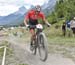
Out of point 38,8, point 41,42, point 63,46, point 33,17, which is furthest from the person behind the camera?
point 63,46

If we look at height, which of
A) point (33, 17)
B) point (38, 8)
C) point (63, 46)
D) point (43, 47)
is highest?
point (38, 8)

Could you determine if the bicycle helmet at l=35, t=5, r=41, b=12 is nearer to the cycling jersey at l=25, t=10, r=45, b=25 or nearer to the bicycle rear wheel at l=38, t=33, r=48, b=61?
the cycling jersey at l=25, t=10, r=45, b=25

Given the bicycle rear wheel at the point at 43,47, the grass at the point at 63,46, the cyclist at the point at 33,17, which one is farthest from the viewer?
the grass at the point at 63,46

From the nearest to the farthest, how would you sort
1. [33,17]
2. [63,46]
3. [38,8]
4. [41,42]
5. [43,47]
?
[43,47], [41,42], [38,8], [33,17], [63,46]

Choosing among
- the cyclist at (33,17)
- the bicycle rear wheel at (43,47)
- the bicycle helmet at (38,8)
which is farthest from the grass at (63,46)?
the bicycle helmet at (38,8)

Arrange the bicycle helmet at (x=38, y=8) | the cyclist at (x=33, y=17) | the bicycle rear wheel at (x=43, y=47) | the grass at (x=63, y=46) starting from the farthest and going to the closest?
the grass at (x=63, y=46) → the cyclist at (x=33, y=17) → the bicycle helmet at (x=38, y=8) → the bicycle rear wheel at (x=43, y=47)

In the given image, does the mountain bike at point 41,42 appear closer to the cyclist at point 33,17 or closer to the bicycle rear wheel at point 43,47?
the bicycle rear wheel at point 43,47

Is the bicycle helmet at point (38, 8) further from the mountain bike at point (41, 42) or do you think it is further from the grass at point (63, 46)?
the grass at point (63, 46)

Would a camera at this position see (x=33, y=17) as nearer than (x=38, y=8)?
No

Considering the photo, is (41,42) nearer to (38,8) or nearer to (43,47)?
(43,47)

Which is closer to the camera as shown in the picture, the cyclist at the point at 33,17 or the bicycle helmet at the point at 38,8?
the bicycle helmet at the point at 38,8

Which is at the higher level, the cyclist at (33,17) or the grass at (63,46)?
the cyclist at (33,17)

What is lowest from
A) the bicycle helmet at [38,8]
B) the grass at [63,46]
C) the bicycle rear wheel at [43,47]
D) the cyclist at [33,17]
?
the grass at [63,46]

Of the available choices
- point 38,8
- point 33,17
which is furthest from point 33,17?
point 38,8
